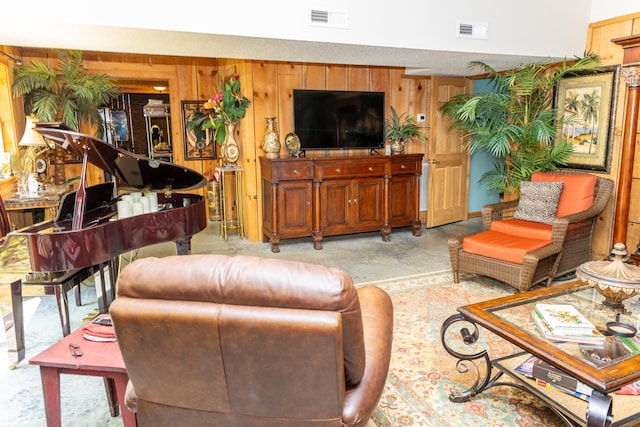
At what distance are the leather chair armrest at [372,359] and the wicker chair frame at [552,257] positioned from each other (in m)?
1.93

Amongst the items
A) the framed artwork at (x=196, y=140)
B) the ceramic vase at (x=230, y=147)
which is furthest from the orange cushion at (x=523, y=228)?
the framed artwork at (x=196, y=140)

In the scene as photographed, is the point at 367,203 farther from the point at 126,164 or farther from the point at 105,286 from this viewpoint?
the point at 105,286

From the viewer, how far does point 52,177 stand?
16.5 ft

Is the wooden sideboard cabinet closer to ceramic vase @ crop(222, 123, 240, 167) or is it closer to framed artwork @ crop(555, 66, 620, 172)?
ceramic vase @ crop(222, 123, 240, 167)

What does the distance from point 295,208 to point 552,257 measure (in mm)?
2693

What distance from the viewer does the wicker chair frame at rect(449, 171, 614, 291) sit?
3598 mm

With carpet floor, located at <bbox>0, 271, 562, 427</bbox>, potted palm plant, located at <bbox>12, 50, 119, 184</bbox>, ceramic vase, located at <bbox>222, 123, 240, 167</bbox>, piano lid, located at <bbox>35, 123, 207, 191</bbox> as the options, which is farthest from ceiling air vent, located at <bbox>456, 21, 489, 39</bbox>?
potted palm plant, located at <bbox>12, 50, 119, 184</bbox>

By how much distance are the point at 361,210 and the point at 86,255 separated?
346 cm

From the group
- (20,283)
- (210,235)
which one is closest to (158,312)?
(20,283)

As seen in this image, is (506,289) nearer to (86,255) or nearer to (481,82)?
(86,255)

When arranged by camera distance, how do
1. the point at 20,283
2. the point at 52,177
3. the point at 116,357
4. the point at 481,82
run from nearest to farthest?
the point at 116,357
the point at 20,283
the point at 52,177
the point at 481,82

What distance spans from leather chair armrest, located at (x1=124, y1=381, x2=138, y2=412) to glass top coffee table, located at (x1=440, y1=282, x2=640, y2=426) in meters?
1.52

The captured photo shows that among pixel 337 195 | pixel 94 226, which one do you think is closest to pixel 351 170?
pixel 337 195

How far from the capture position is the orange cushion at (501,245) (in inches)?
144
